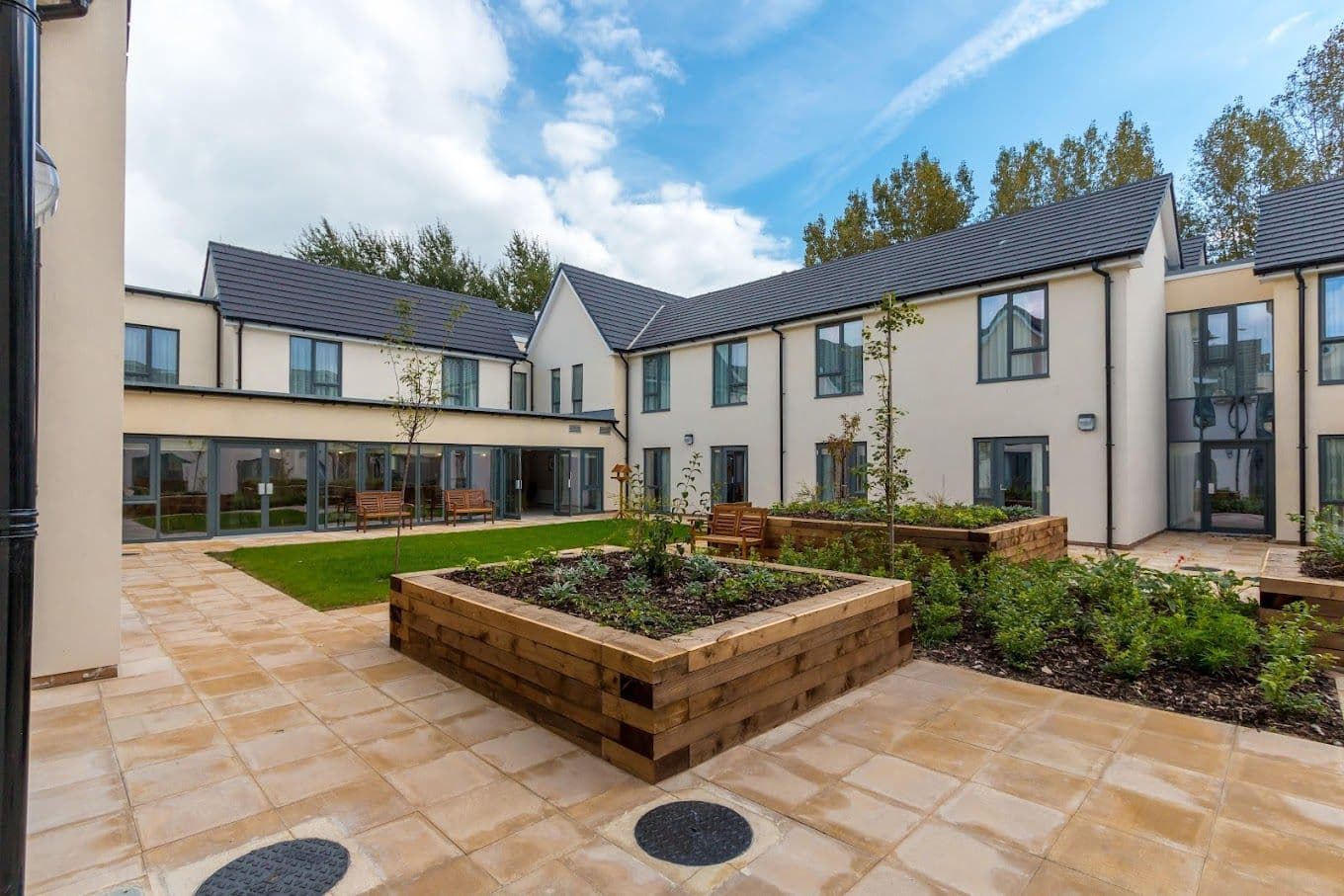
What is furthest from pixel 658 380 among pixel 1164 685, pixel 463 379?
pixel 1164 685

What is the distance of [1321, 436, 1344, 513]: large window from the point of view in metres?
11.0

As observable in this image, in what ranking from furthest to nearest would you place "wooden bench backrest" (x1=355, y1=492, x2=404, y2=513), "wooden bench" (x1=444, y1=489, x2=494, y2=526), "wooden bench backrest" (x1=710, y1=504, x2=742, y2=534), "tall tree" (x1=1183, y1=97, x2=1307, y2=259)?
"tall tree" (x1=1183, y1=97, x2=1307, y2=259)
"wooden bench" (x1=444, y1=489, x2=494, y2=526)
"wooden bench backrest" (x1=355, y1=492, x2=404, y2=513)
"wooden bench backrest" (x1=710, y1=504, x2=742, y2=534)

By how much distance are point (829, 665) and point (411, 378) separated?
699cm

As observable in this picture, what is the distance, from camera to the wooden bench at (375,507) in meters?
14.6

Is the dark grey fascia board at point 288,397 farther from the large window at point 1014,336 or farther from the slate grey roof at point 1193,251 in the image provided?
the slate grey roof at point 1193,251

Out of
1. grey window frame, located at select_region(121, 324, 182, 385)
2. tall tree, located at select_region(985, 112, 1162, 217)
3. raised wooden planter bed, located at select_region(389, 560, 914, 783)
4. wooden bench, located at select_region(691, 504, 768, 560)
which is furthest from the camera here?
tall tree, located at select_region(985, 112, 1162, 217)

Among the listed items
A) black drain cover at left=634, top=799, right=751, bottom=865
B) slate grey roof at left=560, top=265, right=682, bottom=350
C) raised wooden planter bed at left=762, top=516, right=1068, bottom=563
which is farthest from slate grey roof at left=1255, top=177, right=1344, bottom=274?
slate grey roof at left=560, top=265, right=682, bottom=350

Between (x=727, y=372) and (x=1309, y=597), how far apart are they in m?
13.5

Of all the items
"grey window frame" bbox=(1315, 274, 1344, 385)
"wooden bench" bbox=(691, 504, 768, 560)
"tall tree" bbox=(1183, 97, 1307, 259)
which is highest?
"tall tree" bbox=(1183, 97, 1307, 259)

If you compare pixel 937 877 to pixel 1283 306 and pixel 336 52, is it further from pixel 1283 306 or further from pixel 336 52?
pixel 1283 306

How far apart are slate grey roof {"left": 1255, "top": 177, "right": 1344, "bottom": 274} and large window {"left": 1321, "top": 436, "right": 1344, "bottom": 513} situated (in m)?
3.03

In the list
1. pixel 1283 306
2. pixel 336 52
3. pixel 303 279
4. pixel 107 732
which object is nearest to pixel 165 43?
pixel 336 52

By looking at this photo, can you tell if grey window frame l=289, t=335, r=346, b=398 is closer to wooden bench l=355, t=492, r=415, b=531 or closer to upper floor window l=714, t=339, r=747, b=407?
wooden bench l=355, t=492, r=415, b=531

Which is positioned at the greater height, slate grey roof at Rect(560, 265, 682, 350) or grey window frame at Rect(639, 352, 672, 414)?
slate grey roof at Rect(560, 265, 682, 350)
